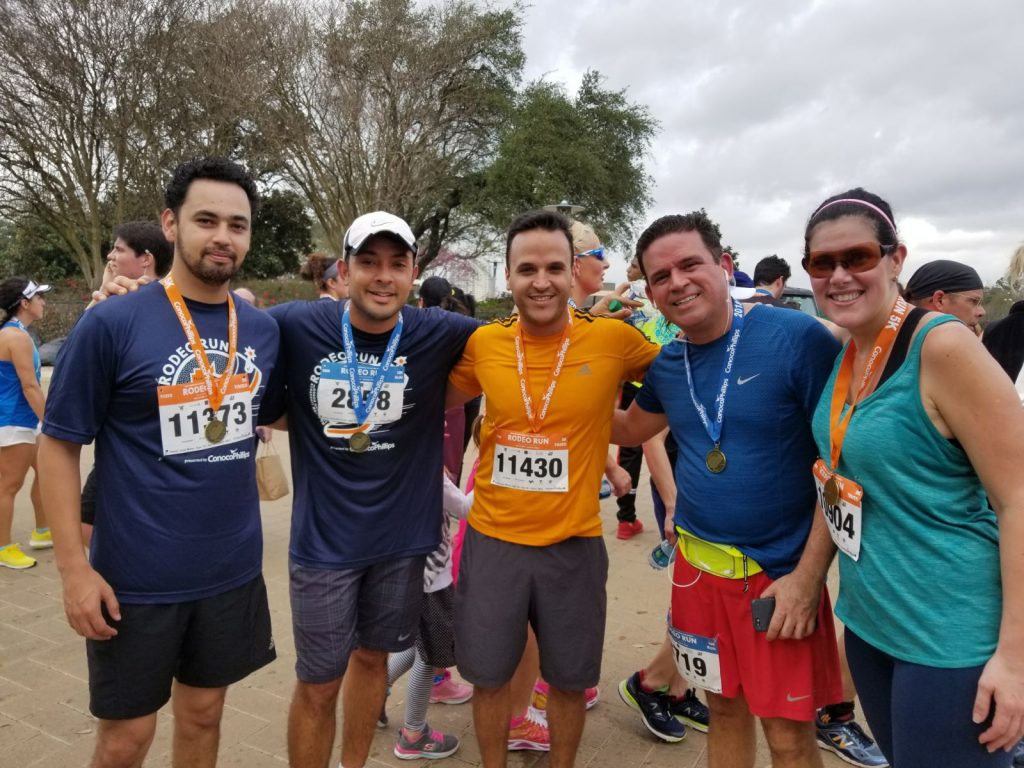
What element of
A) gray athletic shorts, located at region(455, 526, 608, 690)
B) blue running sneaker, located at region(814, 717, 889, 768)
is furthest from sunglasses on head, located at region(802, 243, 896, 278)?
blue running sneaker, located at region(814, 717, 889, 768)

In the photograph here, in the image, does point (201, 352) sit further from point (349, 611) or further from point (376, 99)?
point (376, 99)

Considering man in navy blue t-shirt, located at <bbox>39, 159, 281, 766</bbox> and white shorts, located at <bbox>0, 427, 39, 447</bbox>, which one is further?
white shorts, located at <bbox>0, 427, 39, 447</bbox>

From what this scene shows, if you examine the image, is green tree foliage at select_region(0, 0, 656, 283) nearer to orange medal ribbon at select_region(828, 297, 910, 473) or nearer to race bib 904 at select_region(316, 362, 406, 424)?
race bib 904 at select_region(316, 362, 406, 424)

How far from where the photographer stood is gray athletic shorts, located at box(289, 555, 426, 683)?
2.45 m

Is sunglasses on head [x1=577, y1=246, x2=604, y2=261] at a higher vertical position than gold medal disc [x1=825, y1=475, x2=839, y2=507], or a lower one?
higher

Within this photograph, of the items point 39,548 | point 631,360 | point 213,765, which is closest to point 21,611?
point 39,548

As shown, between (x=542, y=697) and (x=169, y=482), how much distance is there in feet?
6.76

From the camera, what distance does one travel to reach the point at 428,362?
8.64 feet

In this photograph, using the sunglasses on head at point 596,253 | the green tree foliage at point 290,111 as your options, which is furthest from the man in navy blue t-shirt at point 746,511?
the green tree foliage at point 290,111

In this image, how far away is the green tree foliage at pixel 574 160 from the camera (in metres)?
25.2

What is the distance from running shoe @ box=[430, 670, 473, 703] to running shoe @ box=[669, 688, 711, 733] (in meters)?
1.01

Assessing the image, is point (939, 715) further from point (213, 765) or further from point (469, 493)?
point (213, 765)

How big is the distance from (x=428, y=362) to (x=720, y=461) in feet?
3.89

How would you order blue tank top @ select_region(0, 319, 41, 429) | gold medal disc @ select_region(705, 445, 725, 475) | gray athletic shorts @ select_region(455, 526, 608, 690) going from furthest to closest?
1. blue tank top @ select_region(0, 319, 41, 429)
2. gray athletic shorts @ select_region(455, 526, 608, 690)
3. gold medal disc @ select_region(705, 445, 725, 475)
